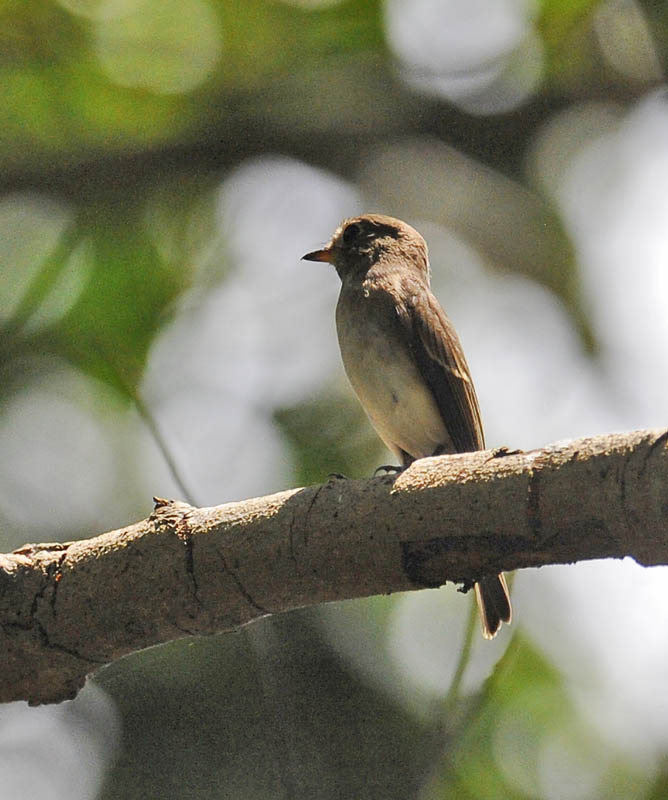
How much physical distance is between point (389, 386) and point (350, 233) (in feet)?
3.75

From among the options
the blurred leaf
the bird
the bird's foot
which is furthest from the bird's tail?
the blurred leaf

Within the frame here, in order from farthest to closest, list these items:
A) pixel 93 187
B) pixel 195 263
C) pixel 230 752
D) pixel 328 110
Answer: pixel 195 263 < pixel 328 110 < pixel 93 187 < pixel 230 752

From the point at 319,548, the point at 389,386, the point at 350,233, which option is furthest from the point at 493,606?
the point at 350,233

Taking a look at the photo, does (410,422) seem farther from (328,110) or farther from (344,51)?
(344,51)

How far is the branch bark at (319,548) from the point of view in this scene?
2.24 metres

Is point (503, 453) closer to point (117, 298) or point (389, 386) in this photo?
point (389, 386)

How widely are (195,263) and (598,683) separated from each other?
2983mm

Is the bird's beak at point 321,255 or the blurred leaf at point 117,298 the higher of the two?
the bird's beak at point 321,255

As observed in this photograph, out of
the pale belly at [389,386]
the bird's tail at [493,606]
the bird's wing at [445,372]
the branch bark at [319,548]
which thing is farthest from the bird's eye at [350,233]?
the branch bark at [319,548]

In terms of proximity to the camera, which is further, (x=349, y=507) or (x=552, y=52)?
(x=552, y=52)

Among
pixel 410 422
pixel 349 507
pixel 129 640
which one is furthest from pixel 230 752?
pixel 349 507

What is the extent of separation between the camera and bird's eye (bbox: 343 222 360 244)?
5.04 m

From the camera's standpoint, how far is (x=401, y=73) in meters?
5.97

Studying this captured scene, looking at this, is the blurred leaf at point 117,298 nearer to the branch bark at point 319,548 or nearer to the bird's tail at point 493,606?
the bird's tail at point 493,606
